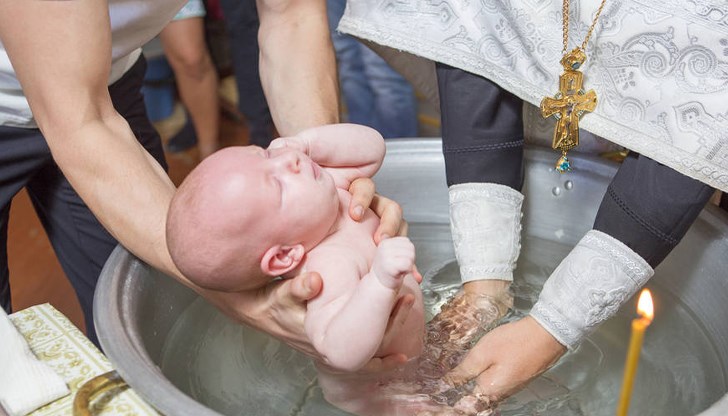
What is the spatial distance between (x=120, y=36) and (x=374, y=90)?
1.28 metres

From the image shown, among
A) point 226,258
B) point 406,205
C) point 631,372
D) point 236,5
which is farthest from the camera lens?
point 236,5

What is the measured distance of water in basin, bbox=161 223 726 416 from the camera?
2.85 ft

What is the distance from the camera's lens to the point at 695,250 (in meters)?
0.93

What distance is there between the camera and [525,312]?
967 mm

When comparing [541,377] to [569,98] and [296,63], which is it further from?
[296,63]

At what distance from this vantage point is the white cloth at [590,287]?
2.66 feet

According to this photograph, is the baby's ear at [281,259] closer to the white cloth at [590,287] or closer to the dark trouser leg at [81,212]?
the white cloth at [590,287]

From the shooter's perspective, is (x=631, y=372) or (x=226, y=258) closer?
(x=631, y=372)

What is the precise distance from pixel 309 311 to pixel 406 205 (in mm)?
464

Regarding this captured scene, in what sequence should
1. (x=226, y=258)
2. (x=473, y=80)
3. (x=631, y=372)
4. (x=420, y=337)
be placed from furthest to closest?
(x=473, y=80) < (x=420, y=337) < (x=226, y=258) < (x=631, y=372)

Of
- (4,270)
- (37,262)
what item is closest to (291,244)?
(4,270)

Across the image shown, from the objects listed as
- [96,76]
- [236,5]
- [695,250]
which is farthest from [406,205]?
[236,5]

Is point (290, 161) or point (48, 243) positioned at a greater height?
point (290, 161)

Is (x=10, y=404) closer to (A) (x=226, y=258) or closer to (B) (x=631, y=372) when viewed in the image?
(A) (x=226, y=258)
